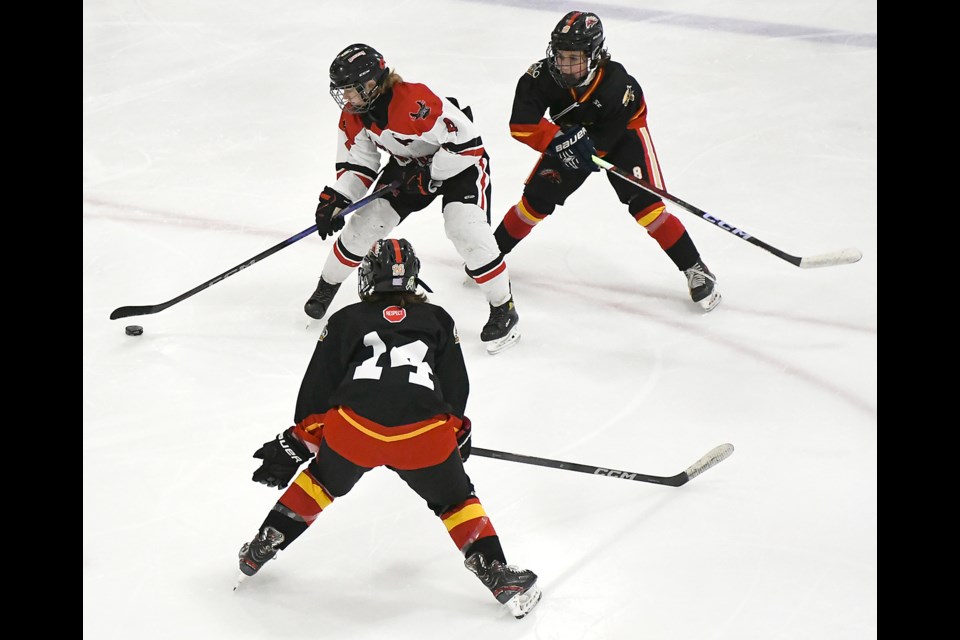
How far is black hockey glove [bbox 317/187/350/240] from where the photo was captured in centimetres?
402

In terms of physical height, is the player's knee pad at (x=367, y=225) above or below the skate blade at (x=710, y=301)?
above

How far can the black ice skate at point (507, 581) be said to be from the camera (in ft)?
8.93

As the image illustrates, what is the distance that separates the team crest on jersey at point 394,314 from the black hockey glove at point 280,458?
362mm

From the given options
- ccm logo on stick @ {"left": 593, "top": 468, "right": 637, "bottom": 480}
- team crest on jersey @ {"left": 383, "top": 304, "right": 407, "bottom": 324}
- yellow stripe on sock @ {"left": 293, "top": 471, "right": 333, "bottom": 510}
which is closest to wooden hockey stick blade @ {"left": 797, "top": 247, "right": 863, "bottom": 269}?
ccm logo on stick @ {"left": 593, "top": 468, "right": 637, "bottom": 480}

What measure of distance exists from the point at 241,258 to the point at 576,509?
2.00 meters

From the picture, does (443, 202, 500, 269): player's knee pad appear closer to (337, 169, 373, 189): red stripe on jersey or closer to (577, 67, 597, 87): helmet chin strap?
(337, 169, 373, 189): red stripe on jersey

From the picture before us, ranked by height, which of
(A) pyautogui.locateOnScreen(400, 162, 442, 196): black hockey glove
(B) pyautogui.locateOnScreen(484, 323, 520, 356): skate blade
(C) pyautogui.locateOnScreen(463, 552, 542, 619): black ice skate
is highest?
(A) pyautogui.locateOnScreen(400, 162, 442, 196): black hockey glove

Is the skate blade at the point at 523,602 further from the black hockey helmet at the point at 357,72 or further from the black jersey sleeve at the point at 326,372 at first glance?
the black hockey helmet at the point at 357,72

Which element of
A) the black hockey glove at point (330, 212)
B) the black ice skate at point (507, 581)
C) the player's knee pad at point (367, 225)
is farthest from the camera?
the player's knee pad at point (367, 225)

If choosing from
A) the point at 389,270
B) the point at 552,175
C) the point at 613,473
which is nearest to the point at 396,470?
the point at 389,270

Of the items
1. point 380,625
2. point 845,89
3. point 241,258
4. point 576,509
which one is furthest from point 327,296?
point 845,89

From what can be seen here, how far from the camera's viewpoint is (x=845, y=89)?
598cm

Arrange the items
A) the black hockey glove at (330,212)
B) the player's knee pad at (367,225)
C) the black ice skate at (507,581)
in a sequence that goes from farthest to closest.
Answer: the player's knee pad at (367,225)
the black hockey glove at (330,212)
the black ice skate at (507,581)

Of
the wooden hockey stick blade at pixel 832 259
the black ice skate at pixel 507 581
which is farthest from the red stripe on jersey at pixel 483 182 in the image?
the black ice skate at pixel 507 581
